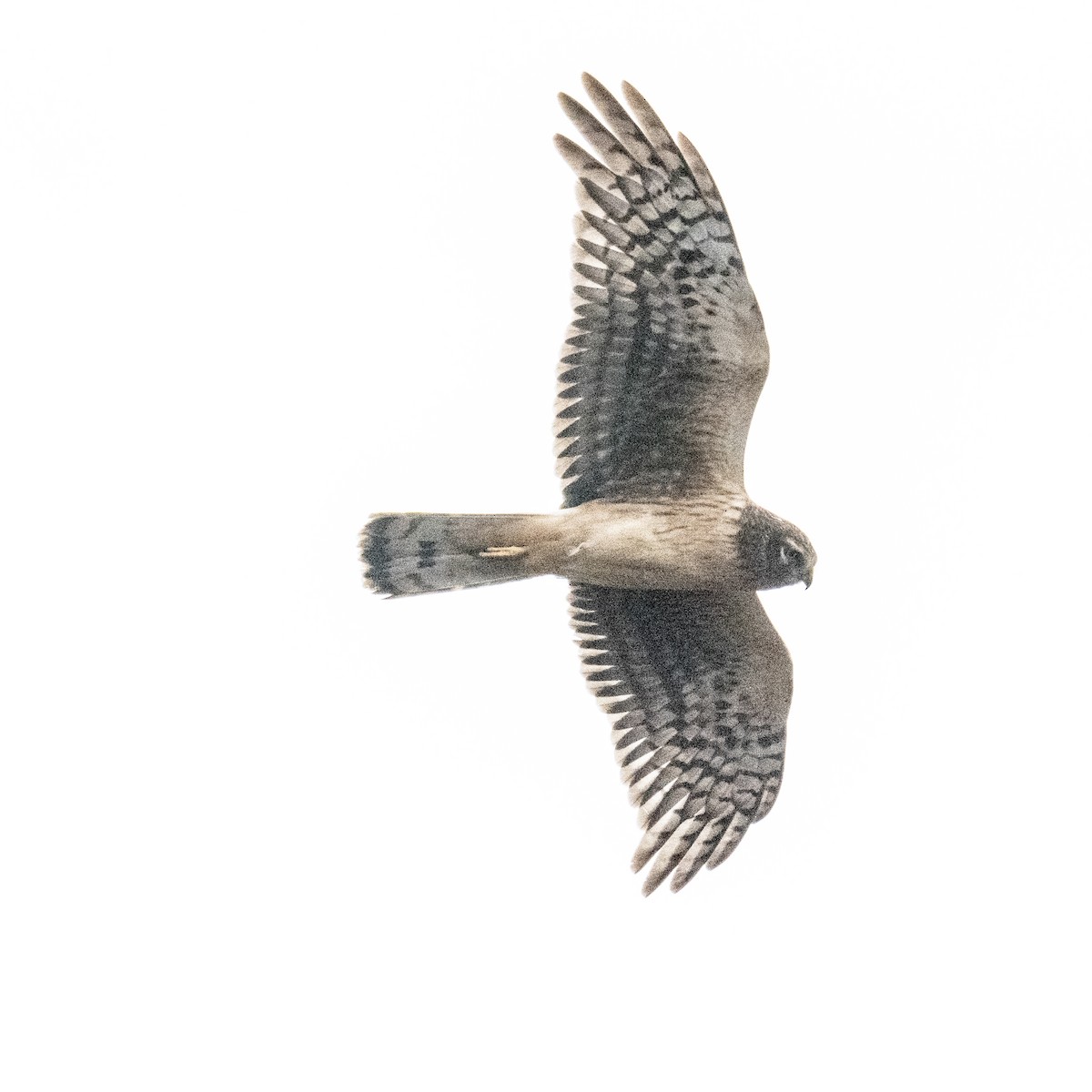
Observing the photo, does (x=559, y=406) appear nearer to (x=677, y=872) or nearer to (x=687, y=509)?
(x=687, y=509)

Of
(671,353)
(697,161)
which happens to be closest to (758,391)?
(671,353)

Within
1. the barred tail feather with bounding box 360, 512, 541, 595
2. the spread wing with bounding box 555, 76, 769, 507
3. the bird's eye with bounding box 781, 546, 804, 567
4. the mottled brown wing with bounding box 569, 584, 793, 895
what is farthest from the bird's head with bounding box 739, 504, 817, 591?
the barred tail feather with bounding box 360, 512, 541, 595

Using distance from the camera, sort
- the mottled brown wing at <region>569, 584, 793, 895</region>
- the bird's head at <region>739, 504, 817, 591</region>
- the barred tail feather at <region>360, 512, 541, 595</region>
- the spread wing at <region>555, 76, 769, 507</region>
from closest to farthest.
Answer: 1. the spread wing at <region>555, 76, 769, 507</region>
2. the bird's head at <region>739, 504, 817, 591</region>
3. the barred tail feather at <region>360, 512, 541, 595</region>
4. the mottled brown wing at <region>569, 584, 793, 895</region>

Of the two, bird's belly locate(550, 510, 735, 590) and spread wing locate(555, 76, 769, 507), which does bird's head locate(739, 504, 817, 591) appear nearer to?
bird's belly locate(550, 510, 735, 590)

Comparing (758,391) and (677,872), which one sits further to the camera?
(677,872)

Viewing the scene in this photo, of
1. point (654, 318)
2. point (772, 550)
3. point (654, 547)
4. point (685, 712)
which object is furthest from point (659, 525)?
point (685, 712)

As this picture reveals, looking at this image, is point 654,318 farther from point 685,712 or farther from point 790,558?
point 685,712

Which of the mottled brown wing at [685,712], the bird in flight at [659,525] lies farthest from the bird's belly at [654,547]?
the mottled brown wing at [685,712]
